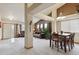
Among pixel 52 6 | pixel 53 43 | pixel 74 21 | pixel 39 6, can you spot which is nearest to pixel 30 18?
pixel 39 6

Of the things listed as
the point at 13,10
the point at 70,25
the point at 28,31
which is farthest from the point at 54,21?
the point at 13,10

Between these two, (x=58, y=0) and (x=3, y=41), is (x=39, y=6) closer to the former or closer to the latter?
→ (x=58, y=0)

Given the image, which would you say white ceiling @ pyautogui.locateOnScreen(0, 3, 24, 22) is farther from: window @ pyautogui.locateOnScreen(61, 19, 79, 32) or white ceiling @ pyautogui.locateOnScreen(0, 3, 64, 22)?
window @ pyautogui.locateOnScreen(61, 19, 79, 32)

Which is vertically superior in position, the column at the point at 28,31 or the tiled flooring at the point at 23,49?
the column at the point at 28,31

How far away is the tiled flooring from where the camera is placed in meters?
2.76

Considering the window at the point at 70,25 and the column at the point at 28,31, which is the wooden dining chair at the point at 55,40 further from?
the column at the point at 28,31

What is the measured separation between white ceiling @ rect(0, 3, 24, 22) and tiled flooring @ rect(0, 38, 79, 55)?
58 centimetres

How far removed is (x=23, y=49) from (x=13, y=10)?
1.00 metres

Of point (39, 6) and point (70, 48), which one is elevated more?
point (39, 6)

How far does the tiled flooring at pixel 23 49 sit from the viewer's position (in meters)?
2.76

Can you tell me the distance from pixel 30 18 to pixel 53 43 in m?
0.93

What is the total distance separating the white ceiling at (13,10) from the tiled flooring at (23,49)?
1.92 ft

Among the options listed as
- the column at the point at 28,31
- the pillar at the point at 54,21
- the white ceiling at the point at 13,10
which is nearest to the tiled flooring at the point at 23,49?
the column at the point at 28,31
